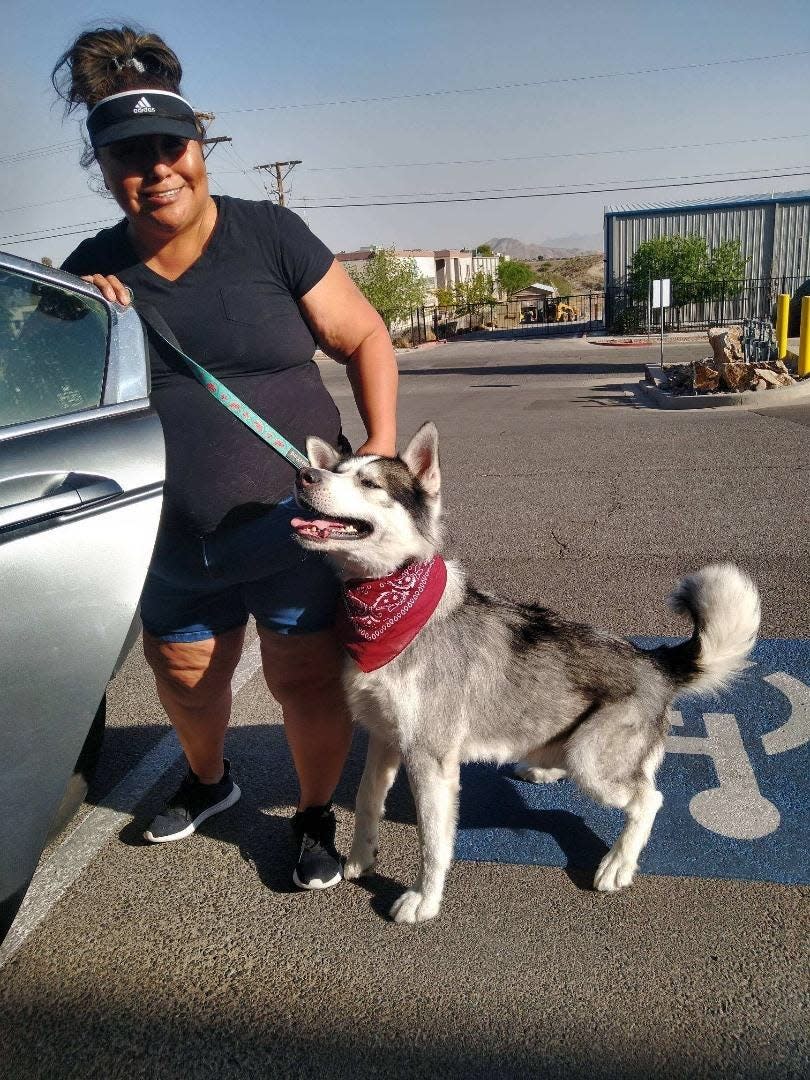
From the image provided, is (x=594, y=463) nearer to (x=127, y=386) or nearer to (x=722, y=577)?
(x=722, y=577)

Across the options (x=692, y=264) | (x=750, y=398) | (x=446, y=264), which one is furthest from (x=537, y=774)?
(x=446, y=264)

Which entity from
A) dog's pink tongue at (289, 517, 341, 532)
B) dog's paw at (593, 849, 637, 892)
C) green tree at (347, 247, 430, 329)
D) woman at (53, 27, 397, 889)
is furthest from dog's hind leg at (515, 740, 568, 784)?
green tree at (347, 247, 430, 329)

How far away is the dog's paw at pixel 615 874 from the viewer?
2.63 m

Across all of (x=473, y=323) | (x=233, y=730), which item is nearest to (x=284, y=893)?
(x=233, y=730)

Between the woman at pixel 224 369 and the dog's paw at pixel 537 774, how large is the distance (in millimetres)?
926

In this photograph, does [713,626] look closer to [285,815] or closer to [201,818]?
[285,815]

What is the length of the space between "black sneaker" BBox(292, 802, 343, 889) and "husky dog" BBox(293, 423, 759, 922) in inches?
3.2

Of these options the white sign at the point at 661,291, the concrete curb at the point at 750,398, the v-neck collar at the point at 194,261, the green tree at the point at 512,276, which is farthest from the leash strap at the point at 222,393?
the green tree at the point at 512,276

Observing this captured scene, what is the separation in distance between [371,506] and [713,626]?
1.31m

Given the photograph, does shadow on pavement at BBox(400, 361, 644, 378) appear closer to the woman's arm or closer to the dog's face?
the woman's arm

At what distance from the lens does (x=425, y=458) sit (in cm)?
249

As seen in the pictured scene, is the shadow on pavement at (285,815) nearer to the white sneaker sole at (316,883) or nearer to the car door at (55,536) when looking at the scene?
the white sneaker sole at (316,883)

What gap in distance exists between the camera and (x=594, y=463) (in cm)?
957

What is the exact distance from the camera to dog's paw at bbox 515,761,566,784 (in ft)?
10.7
